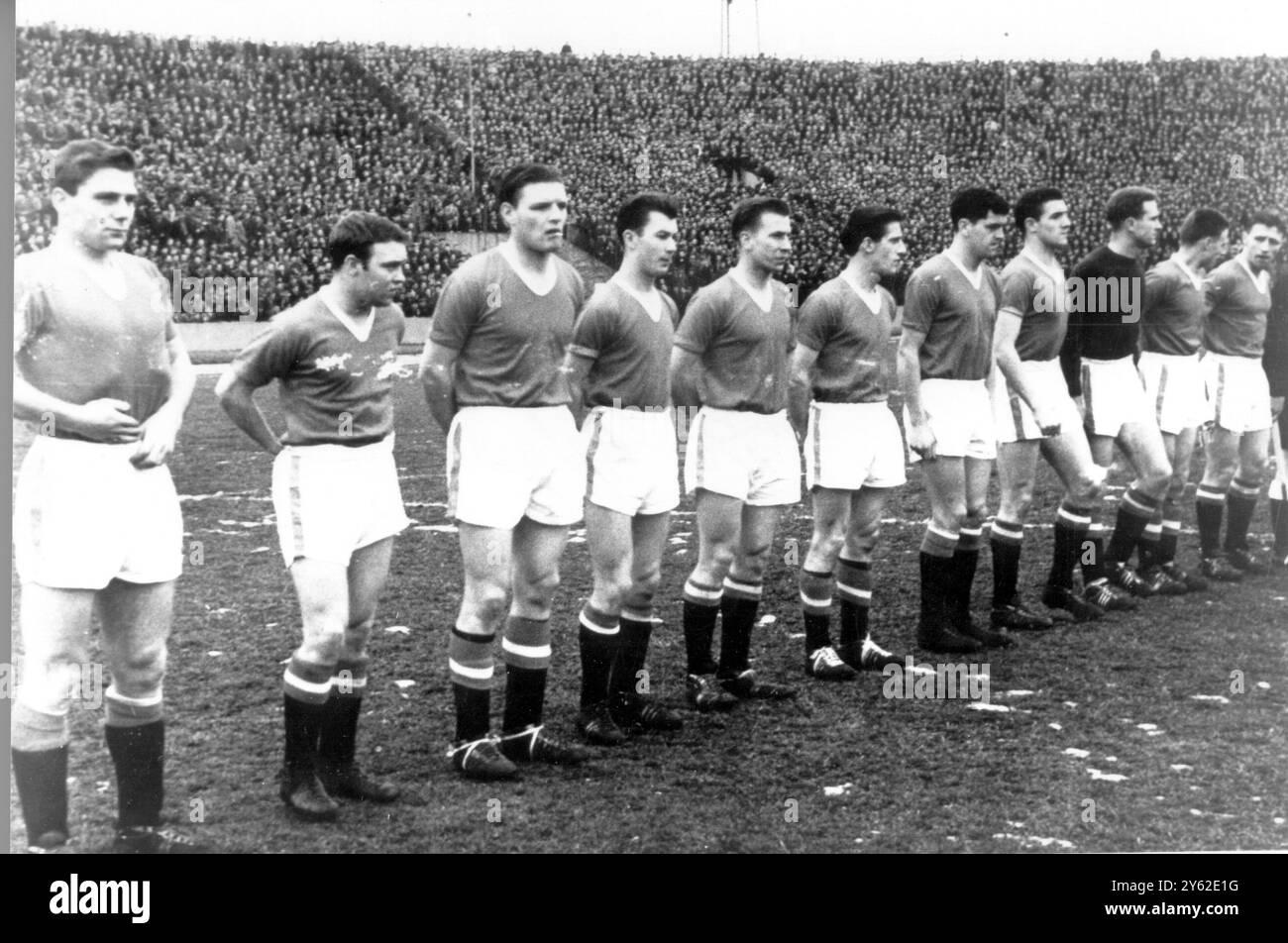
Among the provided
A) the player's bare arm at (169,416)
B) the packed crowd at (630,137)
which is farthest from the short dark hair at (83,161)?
the packed crowd at (630,137)

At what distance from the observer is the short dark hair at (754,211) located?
539 cm

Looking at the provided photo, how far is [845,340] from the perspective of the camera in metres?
5.73

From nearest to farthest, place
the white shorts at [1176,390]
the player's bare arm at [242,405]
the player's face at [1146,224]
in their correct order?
1. the player's bare arm at [242,405]
2. the player's face at [1146,224]
3. the white shorts at [1176,390]

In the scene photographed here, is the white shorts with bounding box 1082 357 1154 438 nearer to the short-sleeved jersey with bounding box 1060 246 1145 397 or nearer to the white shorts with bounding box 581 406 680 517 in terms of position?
the short-sleeved jersey with bounding box 1060 246 1145 397

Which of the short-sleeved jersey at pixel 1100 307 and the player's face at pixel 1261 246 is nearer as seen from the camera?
the player's face at pixel 1261 246

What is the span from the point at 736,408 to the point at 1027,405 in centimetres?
146

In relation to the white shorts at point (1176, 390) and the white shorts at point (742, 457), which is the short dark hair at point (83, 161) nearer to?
the white shorts at point (742, 457)

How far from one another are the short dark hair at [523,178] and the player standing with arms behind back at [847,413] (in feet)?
4.06

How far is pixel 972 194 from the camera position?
610cm

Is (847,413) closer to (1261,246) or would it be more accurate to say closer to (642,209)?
(642,209)

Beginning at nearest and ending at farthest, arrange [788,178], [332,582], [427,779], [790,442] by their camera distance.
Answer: [332,582], [427,779], [790,442], [788,178]
